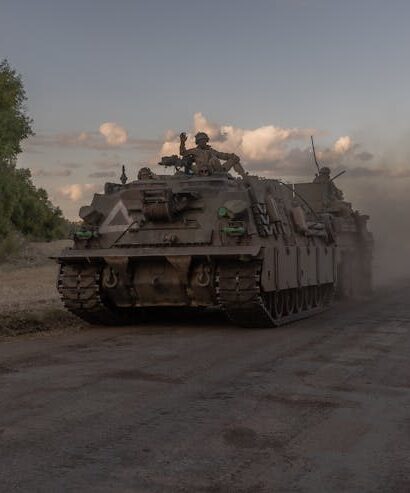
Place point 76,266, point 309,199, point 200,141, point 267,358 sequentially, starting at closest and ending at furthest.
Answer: point 267,358, point 76,266, point 200,141, point 309,199

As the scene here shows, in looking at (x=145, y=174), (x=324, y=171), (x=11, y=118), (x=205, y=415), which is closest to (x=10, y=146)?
(x=11, y=118)

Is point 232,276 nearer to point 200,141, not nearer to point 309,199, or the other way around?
point 200,141

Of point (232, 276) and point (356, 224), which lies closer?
point (232, 276)

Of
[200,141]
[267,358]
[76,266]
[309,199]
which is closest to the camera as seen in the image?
[267,358]

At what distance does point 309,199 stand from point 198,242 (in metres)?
11.0

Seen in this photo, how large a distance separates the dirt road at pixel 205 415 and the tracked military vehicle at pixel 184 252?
1.71 meters

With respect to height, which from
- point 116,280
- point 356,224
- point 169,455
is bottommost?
point 169,455

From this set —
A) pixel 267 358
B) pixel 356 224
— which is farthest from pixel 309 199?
pixel 267 358

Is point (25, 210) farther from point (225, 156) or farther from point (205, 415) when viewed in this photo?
point (205, 415)

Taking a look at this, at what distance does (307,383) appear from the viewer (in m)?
7.95

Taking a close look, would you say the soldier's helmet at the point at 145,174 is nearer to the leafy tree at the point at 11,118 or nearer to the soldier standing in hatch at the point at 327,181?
the soldier standing in hatch at the point at 327,181

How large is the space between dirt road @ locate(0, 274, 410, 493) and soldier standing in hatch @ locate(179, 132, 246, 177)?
537cm

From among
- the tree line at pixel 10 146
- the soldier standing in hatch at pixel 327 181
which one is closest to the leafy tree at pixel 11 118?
the tree line at pixel 10 146

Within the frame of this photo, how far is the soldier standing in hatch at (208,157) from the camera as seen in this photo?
16.1 m
